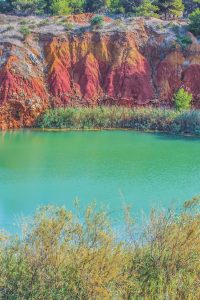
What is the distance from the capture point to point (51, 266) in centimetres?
1087

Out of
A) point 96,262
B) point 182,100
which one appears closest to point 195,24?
point 182,100

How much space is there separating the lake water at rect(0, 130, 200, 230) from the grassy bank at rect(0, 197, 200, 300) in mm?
4505

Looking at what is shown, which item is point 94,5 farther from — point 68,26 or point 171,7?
point 68,26

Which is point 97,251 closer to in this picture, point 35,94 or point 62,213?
point 62,213

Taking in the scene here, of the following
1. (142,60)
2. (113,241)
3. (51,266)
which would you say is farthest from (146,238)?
(142,60)

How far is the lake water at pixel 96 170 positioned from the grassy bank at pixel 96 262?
450 centimetres

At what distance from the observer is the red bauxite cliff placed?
55562 mm

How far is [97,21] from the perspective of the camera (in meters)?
59.8

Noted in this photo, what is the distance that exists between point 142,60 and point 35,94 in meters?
13.3

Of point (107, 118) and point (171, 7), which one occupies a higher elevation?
point (171, 7)

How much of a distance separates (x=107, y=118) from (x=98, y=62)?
1018cm

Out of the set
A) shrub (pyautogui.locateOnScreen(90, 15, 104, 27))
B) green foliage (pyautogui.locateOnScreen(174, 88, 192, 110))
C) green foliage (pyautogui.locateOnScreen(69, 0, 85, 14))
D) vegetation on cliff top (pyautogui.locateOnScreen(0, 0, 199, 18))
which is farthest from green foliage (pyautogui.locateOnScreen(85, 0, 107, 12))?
green foliage (pyautogui.locateOnScreen(174, 88, 192, 110))

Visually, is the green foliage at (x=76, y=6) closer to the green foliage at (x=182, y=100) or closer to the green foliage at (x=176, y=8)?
the green foliage at (x=176, y=8)

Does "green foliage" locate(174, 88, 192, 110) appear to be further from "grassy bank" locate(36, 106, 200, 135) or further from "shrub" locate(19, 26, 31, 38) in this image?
"shrub" locate(19, 26, 31, 38)
